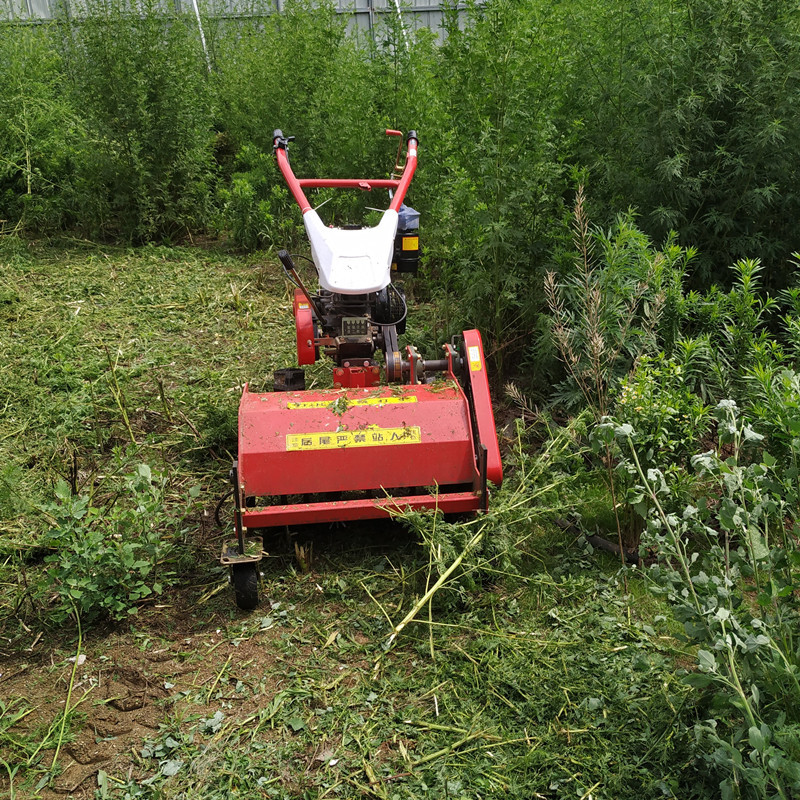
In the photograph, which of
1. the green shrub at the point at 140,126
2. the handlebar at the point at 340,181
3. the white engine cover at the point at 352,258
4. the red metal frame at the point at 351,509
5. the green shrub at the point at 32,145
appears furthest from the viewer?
the green shrub at the point at 32,145

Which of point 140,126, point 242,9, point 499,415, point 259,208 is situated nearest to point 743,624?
point 499,415

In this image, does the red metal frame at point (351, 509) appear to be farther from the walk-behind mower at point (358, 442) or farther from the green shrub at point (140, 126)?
the green shrub at point (140, 126)

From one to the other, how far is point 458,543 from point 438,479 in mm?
293

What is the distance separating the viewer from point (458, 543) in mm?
3234

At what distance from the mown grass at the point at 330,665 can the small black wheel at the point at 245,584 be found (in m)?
0.08

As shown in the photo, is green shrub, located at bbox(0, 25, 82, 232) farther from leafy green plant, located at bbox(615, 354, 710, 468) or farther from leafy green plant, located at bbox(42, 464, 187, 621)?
leafy green plant, located at bbox(615, 354, 710, 468)

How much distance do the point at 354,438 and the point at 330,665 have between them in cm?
90

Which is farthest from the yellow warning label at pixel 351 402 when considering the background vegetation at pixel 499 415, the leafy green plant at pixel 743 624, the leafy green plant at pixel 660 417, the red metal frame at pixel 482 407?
the leafy green plant at pixel 743 624

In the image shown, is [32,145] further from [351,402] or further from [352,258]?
[351,402]

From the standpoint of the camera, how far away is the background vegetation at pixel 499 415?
243cm

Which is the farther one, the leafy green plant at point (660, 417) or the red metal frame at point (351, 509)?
the red metal frame at point (351, 509)

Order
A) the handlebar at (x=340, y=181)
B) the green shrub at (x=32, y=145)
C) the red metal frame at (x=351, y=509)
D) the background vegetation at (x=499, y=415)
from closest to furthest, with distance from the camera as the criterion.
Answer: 1. the background vegetation at (x=499, y=415)
2. the red metal frame at (x=351, y=509)
3. the handlebar at (x=340, y=181)
4. the green shrub at (x=32, y=145)

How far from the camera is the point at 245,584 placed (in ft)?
10.3

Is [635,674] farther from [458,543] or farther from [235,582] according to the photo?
[235,582]
